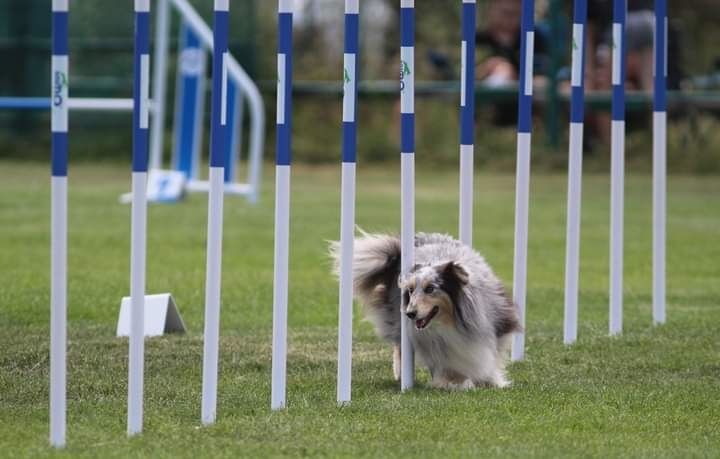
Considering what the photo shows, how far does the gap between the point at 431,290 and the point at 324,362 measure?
114 centimetres

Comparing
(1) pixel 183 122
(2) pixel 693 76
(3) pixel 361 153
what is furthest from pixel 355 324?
Answer: (2) pixel 693 76

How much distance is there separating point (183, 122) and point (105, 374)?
1066 centimetres

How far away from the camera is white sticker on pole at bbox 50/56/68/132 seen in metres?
5.04

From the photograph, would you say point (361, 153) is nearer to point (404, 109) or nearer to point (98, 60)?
point (98, 60)

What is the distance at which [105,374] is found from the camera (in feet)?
22.9

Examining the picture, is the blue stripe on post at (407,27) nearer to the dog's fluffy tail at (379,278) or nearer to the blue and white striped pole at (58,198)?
the dog's fluffy tail at (379,278)

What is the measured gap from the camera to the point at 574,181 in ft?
26.3

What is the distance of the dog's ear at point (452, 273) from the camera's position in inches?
261

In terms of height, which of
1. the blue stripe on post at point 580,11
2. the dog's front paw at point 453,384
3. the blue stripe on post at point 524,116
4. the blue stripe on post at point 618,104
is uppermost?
the blue stripe on post at point 580,11

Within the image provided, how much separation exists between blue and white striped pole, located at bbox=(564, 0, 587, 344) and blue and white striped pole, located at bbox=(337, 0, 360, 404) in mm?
2019

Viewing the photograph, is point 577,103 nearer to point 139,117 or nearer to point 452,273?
point 452,273

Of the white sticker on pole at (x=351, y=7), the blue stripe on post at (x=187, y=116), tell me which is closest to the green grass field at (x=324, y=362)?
the white sticker on pole at (x=351, y=7)

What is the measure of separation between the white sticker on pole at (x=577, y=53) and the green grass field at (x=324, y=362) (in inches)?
55.0

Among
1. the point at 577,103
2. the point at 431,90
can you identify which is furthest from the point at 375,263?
the point at 431,90
